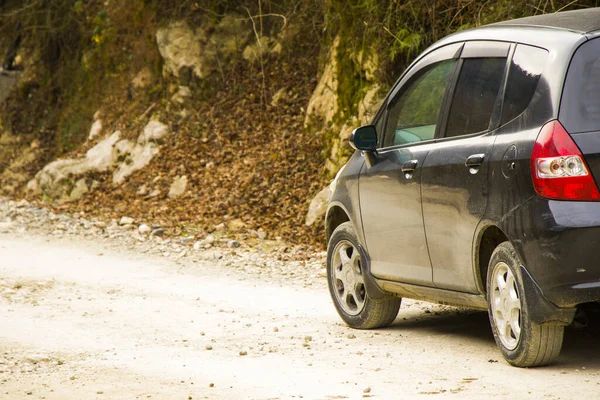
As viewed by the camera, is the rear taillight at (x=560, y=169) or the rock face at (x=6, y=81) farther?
the rock face at (x=6, y=81)

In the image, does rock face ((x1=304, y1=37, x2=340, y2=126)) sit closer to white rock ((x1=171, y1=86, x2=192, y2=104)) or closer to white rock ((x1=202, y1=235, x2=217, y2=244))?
white rock ((x1=202, y1=235, x2=217, y2=244))

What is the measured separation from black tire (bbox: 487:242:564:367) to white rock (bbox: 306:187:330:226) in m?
7.90

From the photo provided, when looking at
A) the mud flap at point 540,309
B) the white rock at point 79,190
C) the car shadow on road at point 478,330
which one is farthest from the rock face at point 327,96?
the mud flap at point 540,309

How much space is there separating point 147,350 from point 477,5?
6910mm

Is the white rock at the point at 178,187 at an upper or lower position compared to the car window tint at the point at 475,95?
lower

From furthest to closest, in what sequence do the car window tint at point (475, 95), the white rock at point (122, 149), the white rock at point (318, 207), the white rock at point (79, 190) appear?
the white rock at point (122, 149) < the white rock at point (79, 190) < the white rock at point (318, 207) < the car window tint at point (475, 95)

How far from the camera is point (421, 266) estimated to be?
6594 mm

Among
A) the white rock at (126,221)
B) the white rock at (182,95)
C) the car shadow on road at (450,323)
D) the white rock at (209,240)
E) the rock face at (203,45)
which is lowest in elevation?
the white rock at (126,221)

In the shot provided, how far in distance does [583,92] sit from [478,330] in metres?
2.51

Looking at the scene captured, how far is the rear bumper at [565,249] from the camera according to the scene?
514 cm

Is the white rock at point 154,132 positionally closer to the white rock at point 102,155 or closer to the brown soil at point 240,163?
the brown soil at point 240,163

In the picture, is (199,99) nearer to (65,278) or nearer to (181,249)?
(181,249)

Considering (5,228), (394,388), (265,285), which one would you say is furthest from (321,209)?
(394,388)

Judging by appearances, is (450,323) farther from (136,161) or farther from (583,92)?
(136,161)
